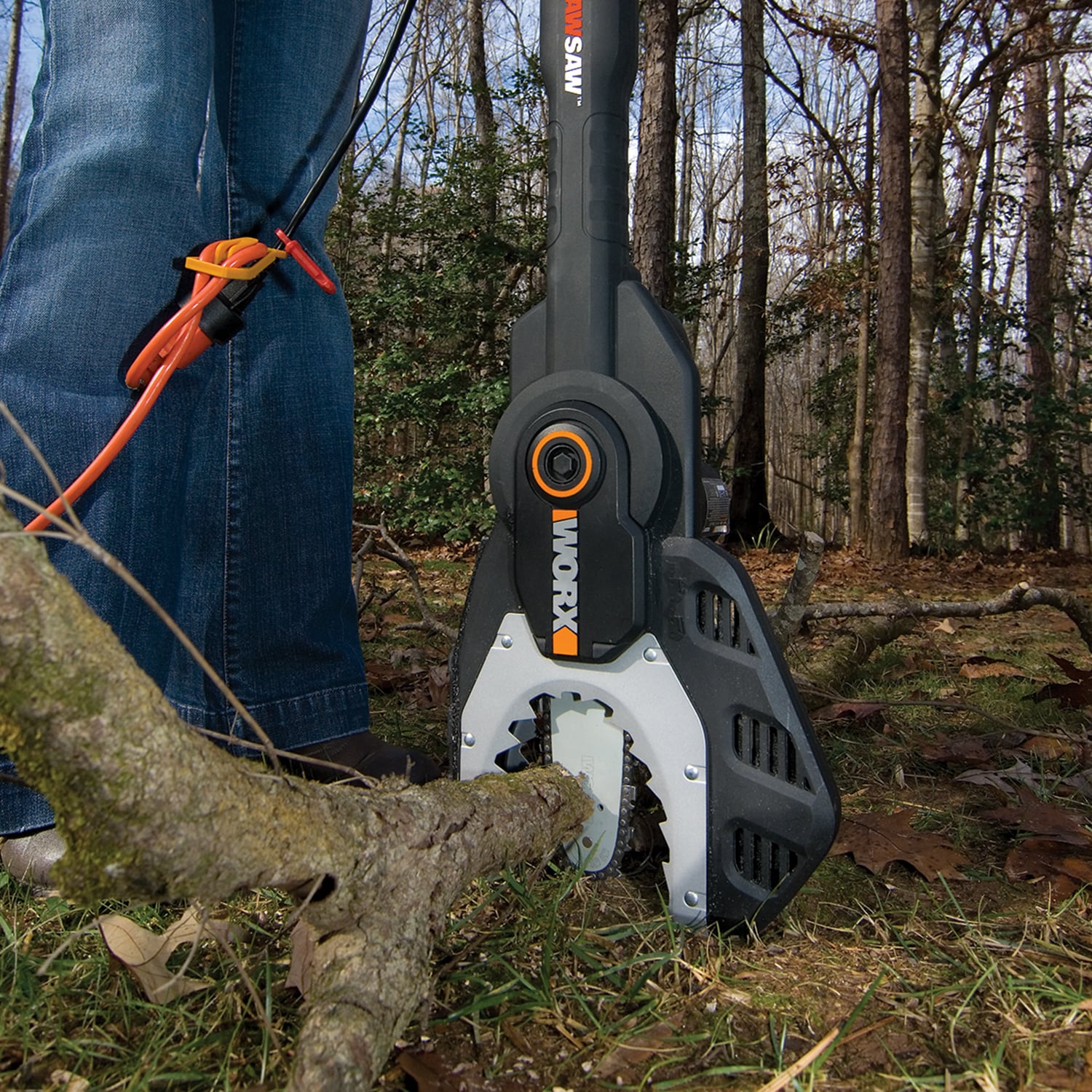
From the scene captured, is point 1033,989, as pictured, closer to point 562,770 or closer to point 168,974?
point 562,770

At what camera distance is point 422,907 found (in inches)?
37.4

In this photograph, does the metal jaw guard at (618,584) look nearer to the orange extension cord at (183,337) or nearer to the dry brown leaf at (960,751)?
the orange extension cord at (183,337)

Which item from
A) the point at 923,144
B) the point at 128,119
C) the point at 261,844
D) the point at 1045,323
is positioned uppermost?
the point at 923,144

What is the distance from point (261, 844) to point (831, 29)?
459 inches

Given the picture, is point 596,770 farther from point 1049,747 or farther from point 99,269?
point 1049,747

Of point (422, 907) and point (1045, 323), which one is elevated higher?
point (1045, 323)

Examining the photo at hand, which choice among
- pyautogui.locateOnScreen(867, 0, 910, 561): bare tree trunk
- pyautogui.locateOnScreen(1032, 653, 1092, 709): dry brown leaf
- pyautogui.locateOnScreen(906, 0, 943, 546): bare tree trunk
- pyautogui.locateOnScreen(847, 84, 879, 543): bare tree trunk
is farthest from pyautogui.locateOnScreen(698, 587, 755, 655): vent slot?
pyautogui.locateOnScreen(847, 84, 879, 543): bare tree trunk

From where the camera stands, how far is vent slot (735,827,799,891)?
3.82 ft

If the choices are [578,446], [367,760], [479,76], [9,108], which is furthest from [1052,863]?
[9,108]

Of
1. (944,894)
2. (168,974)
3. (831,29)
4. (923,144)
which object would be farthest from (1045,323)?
(168,974)

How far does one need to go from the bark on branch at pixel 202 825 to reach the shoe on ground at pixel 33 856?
1.73 ft

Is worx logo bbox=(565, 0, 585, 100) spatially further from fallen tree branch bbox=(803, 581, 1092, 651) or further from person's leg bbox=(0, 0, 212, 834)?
fallen tree branch bbox=(803, 581, 1092, 651)

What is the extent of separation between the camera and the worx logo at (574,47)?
133cm

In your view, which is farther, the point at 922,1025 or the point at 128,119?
the point at 128,119
